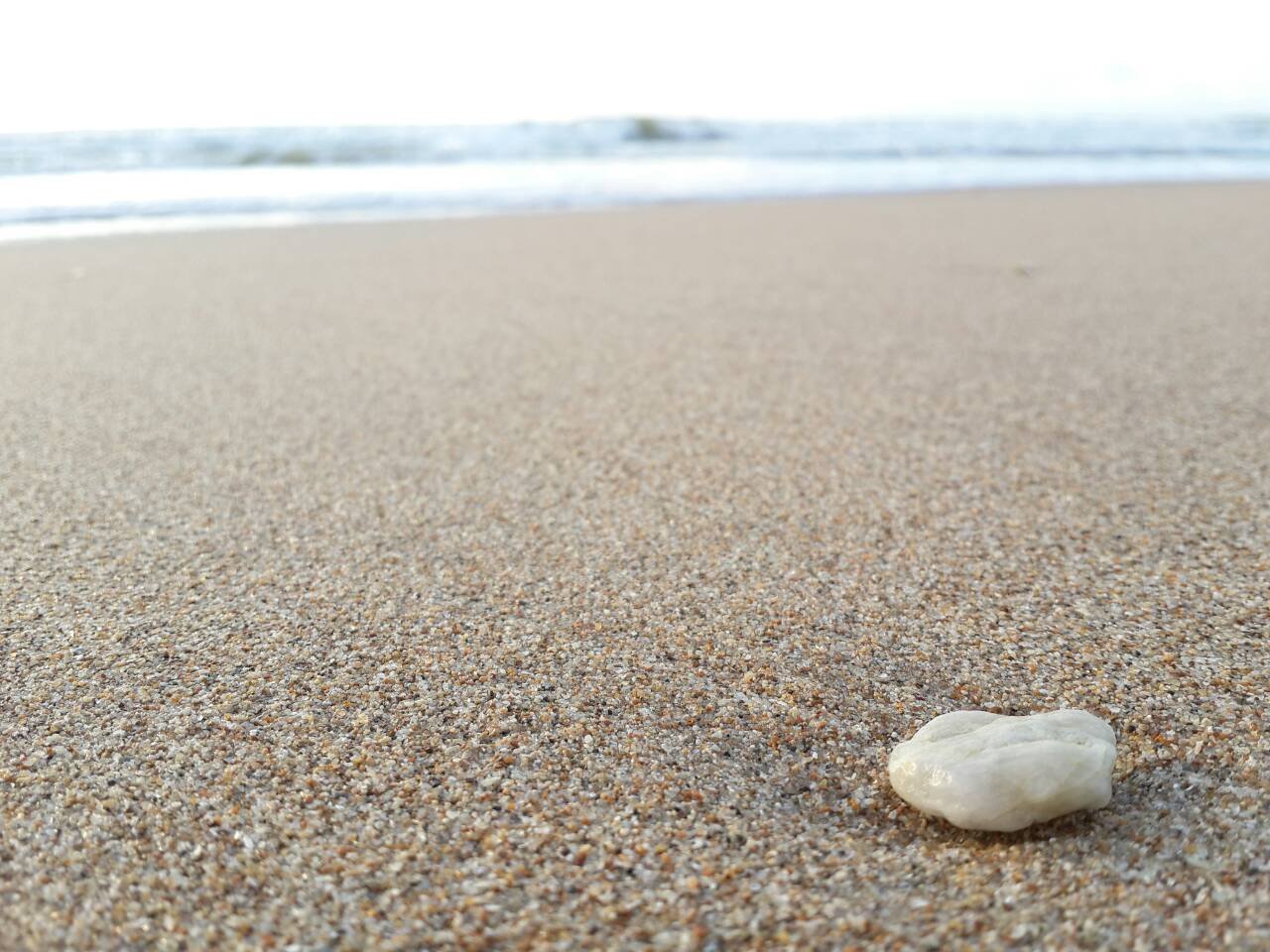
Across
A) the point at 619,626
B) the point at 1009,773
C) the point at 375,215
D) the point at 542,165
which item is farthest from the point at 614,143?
the point at 1009,773

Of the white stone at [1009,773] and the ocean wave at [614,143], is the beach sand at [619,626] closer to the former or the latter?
the white stone at [1009,773]

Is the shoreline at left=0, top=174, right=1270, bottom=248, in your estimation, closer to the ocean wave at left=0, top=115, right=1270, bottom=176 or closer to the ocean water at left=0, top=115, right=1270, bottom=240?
the ocean water at left=0, top=115, right=1270, bottom=240

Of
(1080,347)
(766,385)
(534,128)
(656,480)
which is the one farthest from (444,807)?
(534,128)

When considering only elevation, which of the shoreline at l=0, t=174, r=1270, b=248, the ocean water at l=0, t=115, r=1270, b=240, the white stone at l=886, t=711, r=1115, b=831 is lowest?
the white stone at l=886, t=711, r=1115, b=831

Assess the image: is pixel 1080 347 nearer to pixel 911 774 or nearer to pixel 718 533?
pixel 718 533

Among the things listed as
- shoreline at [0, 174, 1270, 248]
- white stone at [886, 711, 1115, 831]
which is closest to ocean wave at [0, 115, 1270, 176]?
shoreline at [0, 174, 1270, 248]

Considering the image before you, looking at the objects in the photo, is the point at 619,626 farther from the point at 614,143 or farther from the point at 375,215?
the point at 614,143
